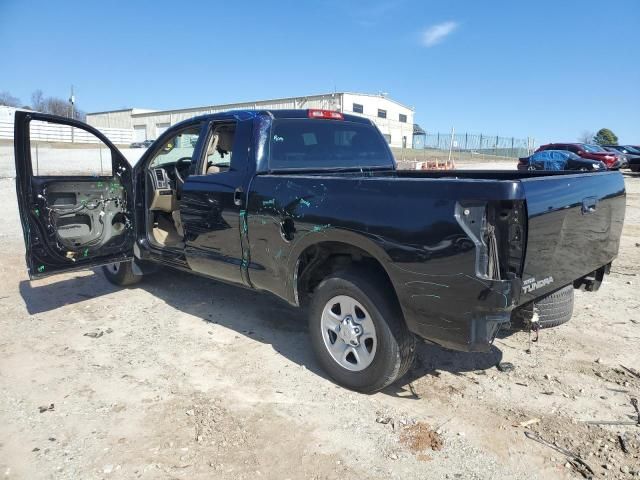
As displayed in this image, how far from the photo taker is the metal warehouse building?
41.8 m

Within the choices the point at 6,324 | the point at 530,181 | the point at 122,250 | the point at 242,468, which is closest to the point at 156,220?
the point at 122,250

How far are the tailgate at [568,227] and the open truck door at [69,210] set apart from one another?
3991 mm

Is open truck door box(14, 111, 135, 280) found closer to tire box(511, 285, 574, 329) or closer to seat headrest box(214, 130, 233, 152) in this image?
seat headrest box(214, 130, 233, 152)

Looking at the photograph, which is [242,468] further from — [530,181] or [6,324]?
[6,324]

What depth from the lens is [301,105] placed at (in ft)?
134

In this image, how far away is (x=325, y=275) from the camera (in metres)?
3.82

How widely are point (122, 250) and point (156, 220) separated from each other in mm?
595

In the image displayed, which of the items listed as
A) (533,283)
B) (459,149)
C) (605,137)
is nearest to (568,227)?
(533,283)

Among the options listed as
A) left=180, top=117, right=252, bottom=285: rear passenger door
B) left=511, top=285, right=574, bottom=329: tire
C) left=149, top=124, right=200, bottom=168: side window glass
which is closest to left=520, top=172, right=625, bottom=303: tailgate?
left=511, top=285, right=574, bottom=329: tire

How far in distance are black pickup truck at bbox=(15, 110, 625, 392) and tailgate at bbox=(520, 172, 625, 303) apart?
1cm

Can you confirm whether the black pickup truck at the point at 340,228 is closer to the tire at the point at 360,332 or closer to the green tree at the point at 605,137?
the tire at the point at 360,332

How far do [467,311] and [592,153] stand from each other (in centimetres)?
2483

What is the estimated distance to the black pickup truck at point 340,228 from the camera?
8.72 ft

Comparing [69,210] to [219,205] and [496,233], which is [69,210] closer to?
[219,205]
